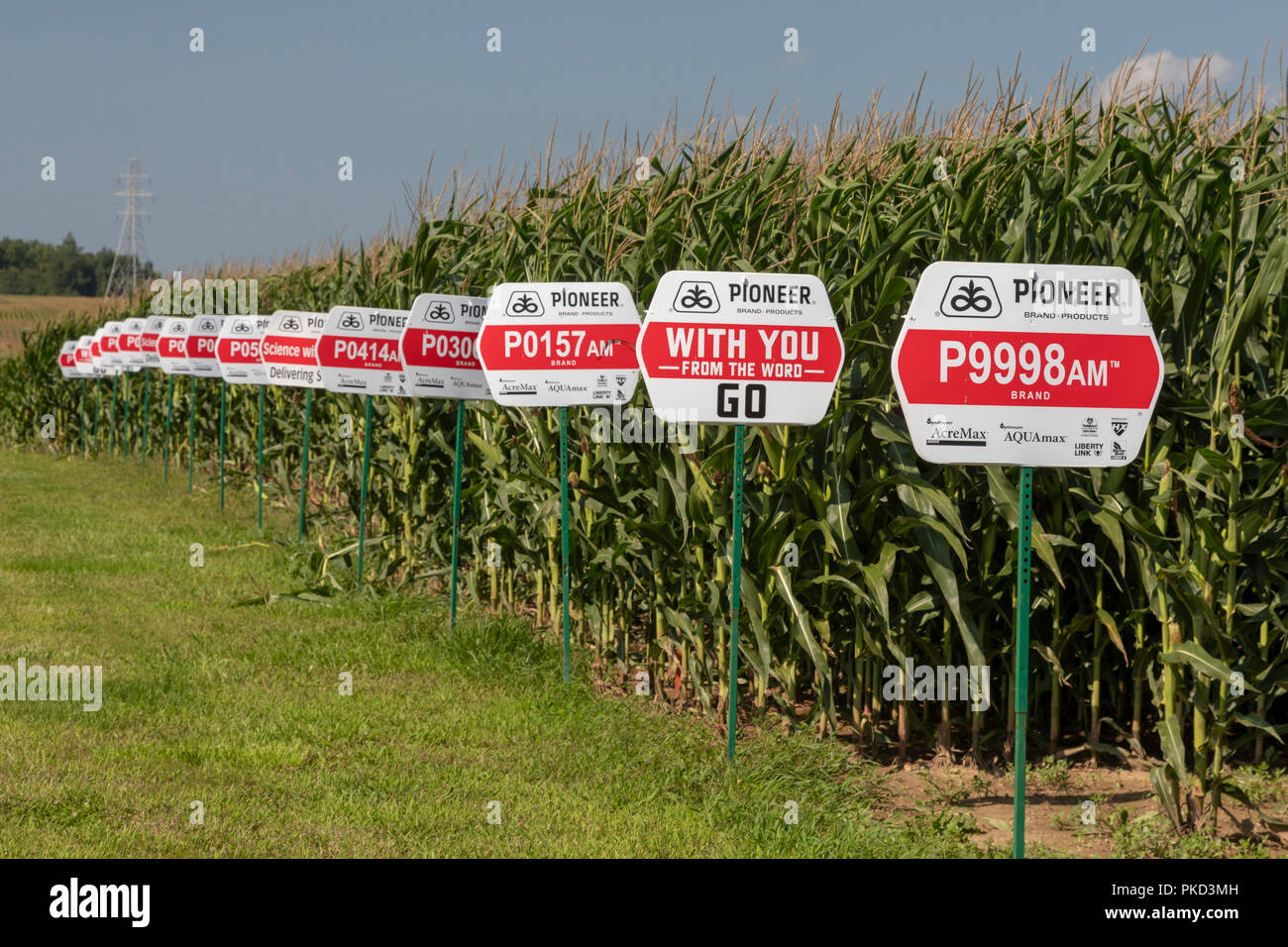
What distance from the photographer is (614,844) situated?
4.93 m

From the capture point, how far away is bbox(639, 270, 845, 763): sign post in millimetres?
5484

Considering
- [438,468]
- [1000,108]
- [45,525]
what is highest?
[1000,108]

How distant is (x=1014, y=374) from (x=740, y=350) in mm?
1581

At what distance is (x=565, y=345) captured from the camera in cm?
706

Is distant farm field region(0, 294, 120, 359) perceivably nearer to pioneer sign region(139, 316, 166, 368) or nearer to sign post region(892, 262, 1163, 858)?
pioneer sign region(139, 316, 166, 368)

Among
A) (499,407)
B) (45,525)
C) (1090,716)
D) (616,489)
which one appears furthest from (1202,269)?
(45,525)

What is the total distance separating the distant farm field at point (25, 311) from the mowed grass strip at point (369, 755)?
1589 inches

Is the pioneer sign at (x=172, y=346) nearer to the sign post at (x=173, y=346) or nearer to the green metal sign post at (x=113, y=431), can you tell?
the sign post at (x=173, y=346)

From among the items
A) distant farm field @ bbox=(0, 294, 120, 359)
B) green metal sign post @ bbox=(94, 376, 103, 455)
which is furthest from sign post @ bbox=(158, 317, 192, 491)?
distant farm field @ bbox=(0, 294, 120, 359)

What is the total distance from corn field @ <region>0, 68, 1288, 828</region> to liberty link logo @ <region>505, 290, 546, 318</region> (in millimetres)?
606

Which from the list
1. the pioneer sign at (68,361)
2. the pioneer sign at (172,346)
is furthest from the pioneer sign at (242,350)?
the pioneer sign at (68,361)

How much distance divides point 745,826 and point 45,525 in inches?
454

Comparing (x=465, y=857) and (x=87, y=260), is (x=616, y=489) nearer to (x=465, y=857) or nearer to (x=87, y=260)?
(x=465, y=857)
